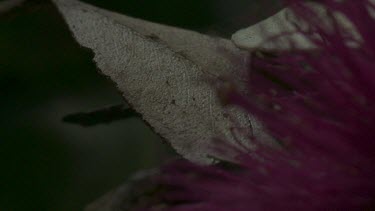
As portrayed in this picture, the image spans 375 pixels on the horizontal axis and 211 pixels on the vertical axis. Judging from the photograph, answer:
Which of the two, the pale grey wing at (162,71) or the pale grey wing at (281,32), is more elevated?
the pale grey wing at (281,32)

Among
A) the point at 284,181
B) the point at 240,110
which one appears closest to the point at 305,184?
the point at 284,181

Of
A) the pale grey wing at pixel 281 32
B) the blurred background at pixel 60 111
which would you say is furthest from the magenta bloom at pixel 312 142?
the blurred background at pixel 60 111

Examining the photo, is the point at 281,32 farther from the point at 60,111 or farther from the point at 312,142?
the point at 60,111

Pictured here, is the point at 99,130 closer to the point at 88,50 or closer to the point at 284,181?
the point at 88,50

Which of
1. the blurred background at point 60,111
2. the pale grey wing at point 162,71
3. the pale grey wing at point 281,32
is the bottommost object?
the blurred background at point 60,111

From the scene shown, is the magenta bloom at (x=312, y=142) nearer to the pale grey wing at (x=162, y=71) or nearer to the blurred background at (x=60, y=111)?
the pale grey wing at (x=162, y=71)

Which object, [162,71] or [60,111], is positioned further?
[60,111]

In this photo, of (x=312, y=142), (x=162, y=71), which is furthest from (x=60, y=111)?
(x=312, y=142)
